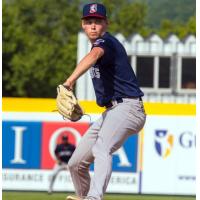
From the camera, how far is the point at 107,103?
716 cm

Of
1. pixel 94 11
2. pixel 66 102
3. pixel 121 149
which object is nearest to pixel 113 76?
pixel 66 102

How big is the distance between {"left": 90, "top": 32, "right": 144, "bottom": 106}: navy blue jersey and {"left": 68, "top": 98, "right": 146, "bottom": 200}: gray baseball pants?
0.08m

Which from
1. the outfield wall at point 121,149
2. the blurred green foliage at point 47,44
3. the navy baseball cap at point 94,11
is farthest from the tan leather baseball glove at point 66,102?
the blurred green foliage at point 47,44

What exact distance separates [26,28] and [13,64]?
13.9 ft

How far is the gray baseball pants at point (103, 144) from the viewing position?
22.9 feet

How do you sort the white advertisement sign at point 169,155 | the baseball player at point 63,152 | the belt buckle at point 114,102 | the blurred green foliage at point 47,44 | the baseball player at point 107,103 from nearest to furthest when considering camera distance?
the baseball player at point 107,103, the belt buckle at point 114,102, the white advertisement sign at point 169,155, the baseball player at point 63,152, the blurred green foliage at point 47,44

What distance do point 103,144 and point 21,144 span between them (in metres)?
7.13

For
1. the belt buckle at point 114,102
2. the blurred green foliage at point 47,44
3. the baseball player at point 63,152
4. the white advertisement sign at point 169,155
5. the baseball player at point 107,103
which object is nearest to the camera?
the baseball player at point 107,103

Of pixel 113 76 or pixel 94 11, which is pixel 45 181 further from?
pixel 94 11

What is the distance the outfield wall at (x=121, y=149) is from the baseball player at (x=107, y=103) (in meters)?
6.77

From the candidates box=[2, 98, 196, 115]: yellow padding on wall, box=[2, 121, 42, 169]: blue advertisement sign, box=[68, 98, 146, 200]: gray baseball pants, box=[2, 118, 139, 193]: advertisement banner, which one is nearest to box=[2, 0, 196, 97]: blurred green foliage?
box=[2, 98, 196, 115]: yellow padding on wall

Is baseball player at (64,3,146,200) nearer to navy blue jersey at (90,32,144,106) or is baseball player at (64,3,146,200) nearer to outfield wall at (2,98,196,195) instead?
navy blue jersey at (90,32,144,106)

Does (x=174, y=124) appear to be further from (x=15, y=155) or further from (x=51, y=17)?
(x=51, y=17)

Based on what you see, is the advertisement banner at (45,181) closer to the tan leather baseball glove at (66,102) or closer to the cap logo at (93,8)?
the tan leather baseball glove at (66,102)
